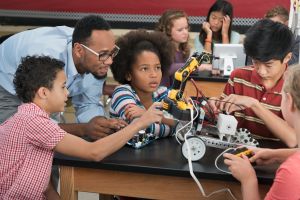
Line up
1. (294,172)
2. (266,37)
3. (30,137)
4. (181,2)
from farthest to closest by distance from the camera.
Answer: (181,2) → (266,37) → (30,137) → (294,172)

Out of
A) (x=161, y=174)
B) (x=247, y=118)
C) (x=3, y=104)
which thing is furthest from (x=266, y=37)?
(x=3, y=104)

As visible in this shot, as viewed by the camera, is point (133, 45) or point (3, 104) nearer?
point (133, 45)

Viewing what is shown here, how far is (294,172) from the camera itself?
46.6 inches

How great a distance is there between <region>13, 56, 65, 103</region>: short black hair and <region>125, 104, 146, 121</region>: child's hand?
1.08 feet

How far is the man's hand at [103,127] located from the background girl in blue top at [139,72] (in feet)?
0.23

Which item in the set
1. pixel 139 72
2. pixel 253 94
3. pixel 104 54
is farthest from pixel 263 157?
pixel 104 54

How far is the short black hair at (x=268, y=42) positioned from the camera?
1.76 m

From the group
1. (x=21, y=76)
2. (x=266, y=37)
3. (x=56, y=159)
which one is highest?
(x=266, y=37)

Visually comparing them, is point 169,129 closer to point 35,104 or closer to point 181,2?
point 35,104

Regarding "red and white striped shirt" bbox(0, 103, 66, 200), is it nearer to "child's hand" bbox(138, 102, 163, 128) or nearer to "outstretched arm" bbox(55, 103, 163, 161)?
"outstretched arm" bbox(55, 103, 163, 161)

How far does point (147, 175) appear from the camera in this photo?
5.02 ft

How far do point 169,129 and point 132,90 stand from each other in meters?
0.28

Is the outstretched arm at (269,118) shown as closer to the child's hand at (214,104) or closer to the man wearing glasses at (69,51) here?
the child's hand at (214,104)

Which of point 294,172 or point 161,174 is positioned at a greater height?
point 294,172
